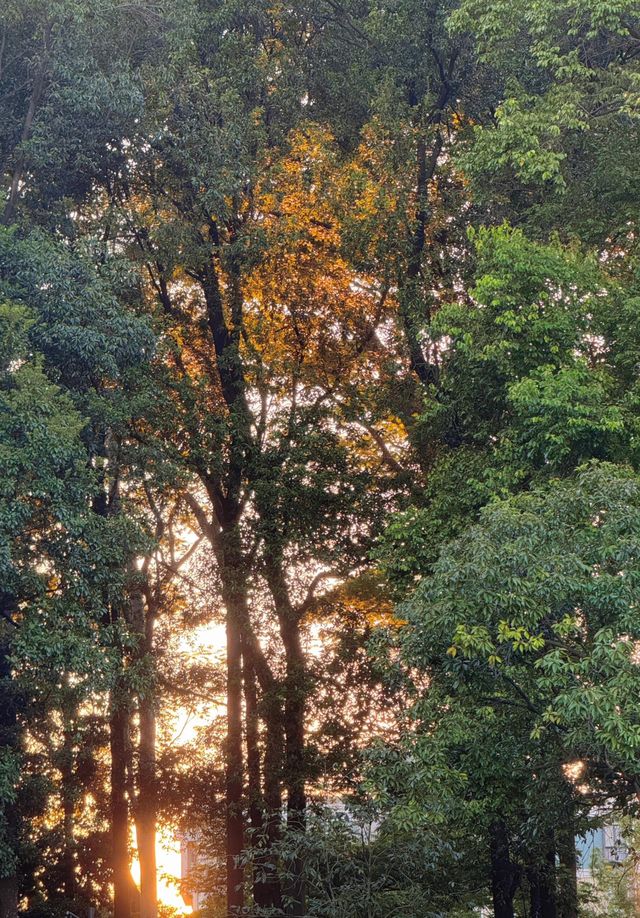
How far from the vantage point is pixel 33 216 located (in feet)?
60.1

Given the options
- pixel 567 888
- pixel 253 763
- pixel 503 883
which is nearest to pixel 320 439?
pixel 253 763

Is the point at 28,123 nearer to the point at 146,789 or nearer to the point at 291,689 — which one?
the point at 291,689

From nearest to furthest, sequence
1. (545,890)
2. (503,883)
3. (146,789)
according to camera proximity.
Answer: (503,883)
(545,890)
(146,789)

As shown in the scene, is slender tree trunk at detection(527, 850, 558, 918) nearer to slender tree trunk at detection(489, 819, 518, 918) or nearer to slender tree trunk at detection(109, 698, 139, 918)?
slender tree trunk at detection(489, 819, 518, 918)

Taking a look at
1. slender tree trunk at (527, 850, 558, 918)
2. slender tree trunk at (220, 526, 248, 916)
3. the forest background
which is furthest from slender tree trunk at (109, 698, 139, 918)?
slender tree trunk at (527, 850, 558, 918)

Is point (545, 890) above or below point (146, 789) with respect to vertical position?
below

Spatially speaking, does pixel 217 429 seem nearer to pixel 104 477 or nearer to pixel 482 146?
pixel 104 477

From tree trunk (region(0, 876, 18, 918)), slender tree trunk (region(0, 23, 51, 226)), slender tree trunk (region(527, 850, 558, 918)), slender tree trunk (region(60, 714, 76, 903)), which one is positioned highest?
slender tree trunk (region(0, 23, 51, 226))

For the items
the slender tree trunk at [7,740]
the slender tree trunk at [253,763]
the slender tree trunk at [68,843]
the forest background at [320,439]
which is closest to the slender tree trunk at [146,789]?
the forest background at [320,439]

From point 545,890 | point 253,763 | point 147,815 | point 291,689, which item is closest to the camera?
point 545,890

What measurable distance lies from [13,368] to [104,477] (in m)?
2.89

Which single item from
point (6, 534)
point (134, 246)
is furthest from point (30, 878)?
point (134, 246)

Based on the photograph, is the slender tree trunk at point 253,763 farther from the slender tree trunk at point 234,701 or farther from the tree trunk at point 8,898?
the tree trunk at point 8,898

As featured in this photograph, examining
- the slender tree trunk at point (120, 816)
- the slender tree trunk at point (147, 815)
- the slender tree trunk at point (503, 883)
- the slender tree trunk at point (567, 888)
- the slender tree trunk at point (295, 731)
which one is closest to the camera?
the slender tree trunk at point (503, 883)
